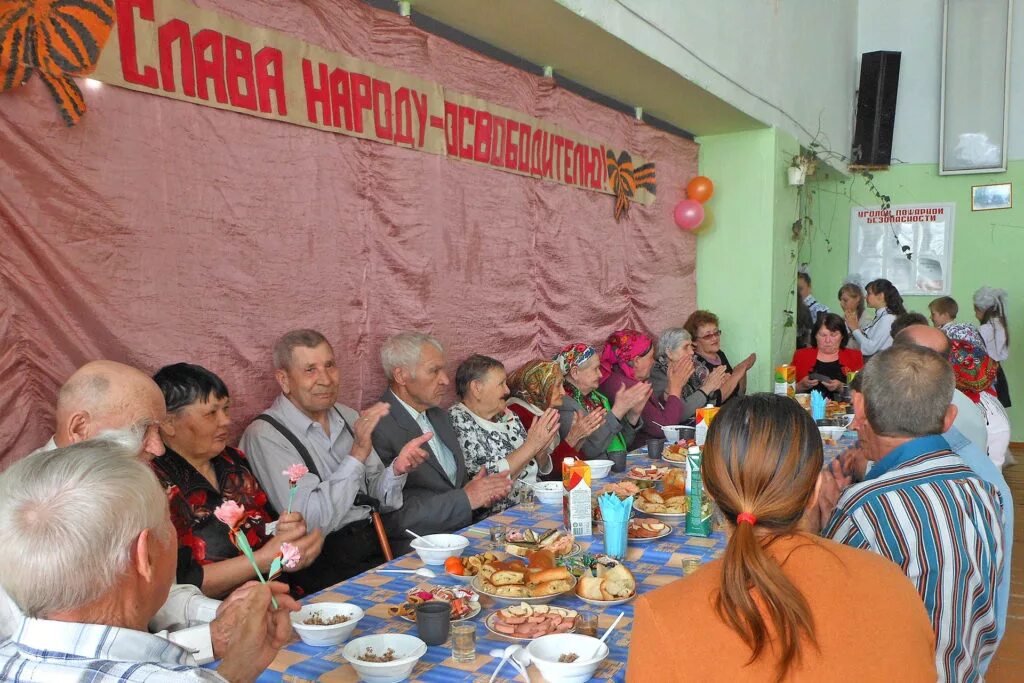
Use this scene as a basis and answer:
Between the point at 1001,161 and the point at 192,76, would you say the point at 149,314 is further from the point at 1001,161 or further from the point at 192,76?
the point at 1001,161

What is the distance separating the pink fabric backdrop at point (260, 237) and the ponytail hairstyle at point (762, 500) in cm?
197

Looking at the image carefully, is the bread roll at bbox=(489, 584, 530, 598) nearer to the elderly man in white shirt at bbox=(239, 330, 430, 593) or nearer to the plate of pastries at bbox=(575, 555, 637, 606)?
the plate of pastries at bbox=(575, 555, 637, 606)

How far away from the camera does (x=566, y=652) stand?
5.41ft

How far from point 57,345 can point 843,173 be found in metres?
8.46

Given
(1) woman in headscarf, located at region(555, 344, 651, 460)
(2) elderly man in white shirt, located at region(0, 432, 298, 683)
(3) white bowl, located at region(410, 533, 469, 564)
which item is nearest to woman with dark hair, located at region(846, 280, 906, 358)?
(1) woman in headscarf, located at region(555, 344, 651, 460)

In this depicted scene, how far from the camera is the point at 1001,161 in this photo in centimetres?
841

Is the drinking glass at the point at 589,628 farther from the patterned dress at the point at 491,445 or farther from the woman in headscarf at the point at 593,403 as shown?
the woman in headscarf at the point at 593,403

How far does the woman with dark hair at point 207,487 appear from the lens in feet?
7.30

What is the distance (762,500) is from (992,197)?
28.9ft

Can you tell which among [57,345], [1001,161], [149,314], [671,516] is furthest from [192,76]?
[1001,161]

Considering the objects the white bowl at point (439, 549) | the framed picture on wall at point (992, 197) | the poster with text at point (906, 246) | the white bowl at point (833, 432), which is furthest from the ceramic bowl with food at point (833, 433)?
the framed picture on wall at point (992, 197)

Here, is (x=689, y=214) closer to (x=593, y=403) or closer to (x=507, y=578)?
(x=593, y=403)

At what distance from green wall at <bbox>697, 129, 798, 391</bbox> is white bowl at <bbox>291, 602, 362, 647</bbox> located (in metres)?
5.42

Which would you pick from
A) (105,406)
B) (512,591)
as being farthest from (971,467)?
(105,406)
